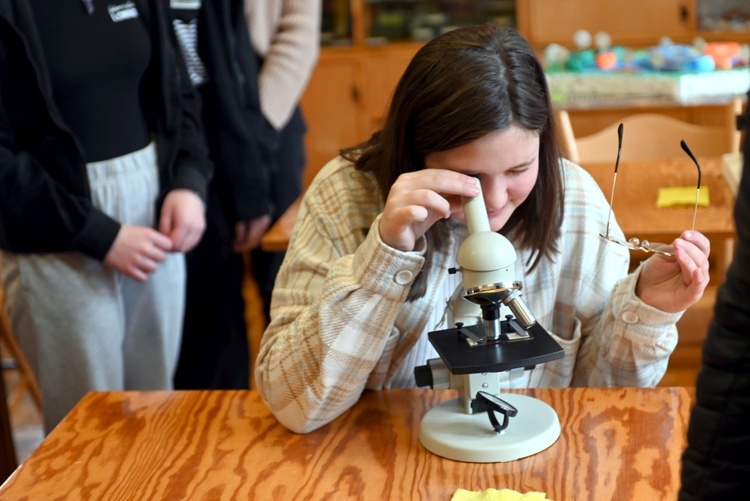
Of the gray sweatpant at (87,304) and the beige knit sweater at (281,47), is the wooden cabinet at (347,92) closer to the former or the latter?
the beige knit sweater at (281,47)

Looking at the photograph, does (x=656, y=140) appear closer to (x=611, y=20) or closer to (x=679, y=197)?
(x=679, y=197)

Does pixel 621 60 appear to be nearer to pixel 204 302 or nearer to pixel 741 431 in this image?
pixel 204 302

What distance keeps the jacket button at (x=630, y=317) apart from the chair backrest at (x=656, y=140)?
1.44 meters

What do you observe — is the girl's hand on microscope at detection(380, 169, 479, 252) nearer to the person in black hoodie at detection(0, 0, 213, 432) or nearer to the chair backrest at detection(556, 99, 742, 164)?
the person in black hoodie at detection(0, 0, 213, 432)

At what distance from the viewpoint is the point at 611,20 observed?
492 centimetres

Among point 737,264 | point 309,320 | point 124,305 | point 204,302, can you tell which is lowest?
point 204,302

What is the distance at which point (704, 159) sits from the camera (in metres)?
2.53

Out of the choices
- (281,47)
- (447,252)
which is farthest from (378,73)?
(447,252)

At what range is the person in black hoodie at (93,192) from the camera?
5.88 ft

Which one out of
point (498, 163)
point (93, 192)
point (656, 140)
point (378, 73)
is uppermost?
point (498, 163)

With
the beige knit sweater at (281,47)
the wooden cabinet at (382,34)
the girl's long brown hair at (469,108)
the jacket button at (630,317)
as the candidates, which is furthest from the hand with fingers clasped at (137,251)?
the wooden cabinet at (382,34)

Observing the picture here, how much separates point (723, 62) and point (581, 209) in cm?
268

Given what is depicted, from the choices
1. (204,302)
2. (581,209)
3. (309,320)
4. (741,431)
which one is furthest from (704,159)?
(741,431)

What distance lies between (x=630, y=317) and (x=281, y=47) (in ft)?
5.60
